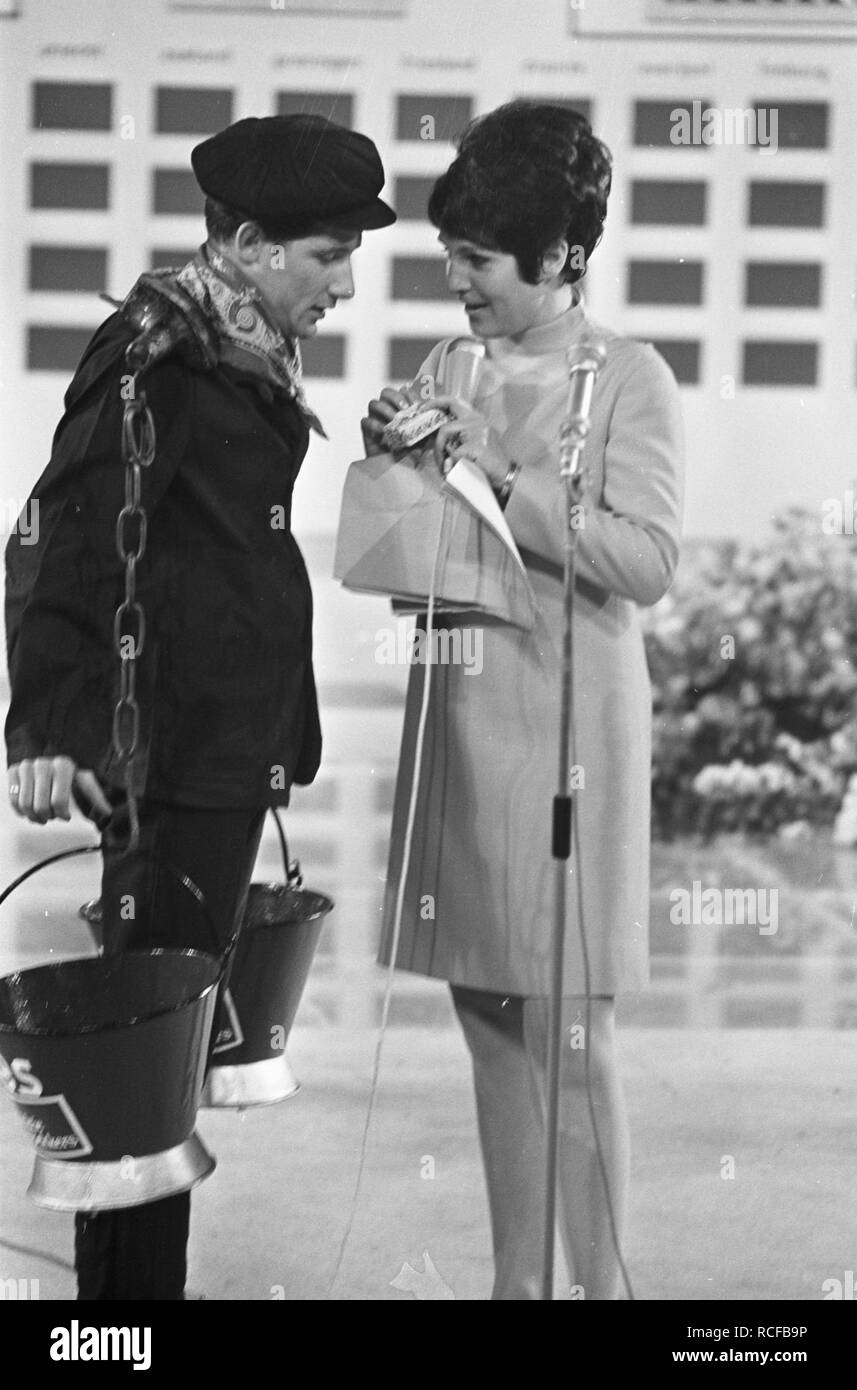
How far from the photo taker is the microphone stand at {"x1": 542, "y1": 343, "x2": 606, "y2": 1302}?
83.0 inches

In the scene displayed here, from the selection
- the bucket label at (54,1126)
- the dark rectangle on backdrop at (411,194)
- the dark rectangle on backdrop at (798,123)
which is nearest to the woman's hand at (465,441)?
the dark rectangle on backdrop at (411,194)

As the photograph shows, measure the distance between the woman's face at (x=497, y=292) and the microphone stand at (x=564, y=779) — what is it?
0.15 meters

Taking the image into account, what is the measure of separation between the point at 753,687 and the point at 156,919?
2.54 metres

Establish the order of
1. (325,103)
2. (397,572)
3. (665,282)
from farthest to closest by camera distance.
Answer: (665,282) → (325,103) → (397,572)

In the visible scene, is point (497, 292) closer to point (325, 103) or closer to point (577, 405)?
point (577, 405)

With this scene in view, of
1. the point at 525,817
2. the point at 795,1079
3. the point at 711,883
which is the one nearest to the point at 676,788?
the point at 711,883

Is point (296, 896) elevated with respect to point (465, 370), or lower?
lower

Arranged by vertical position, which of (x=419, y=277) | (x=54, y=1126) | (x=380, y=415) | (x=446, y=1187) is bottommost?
(x=446, y=1187)

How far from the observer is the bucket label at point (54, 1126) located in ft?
6.88

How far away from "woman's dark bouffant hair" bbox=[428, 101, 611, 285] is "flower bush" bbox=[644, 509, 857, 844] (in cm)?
180

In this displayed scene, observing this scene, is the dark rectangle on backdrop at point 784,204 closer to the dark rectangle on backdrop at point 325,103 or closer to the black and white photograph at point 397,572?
the black and white photograph at point 397,572

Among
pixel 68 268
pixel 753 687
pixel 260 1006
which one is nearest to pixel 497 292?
pixel 68 268

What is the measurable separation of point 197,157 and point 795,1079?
220cm

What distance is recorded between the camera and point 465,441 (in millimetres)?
2301
